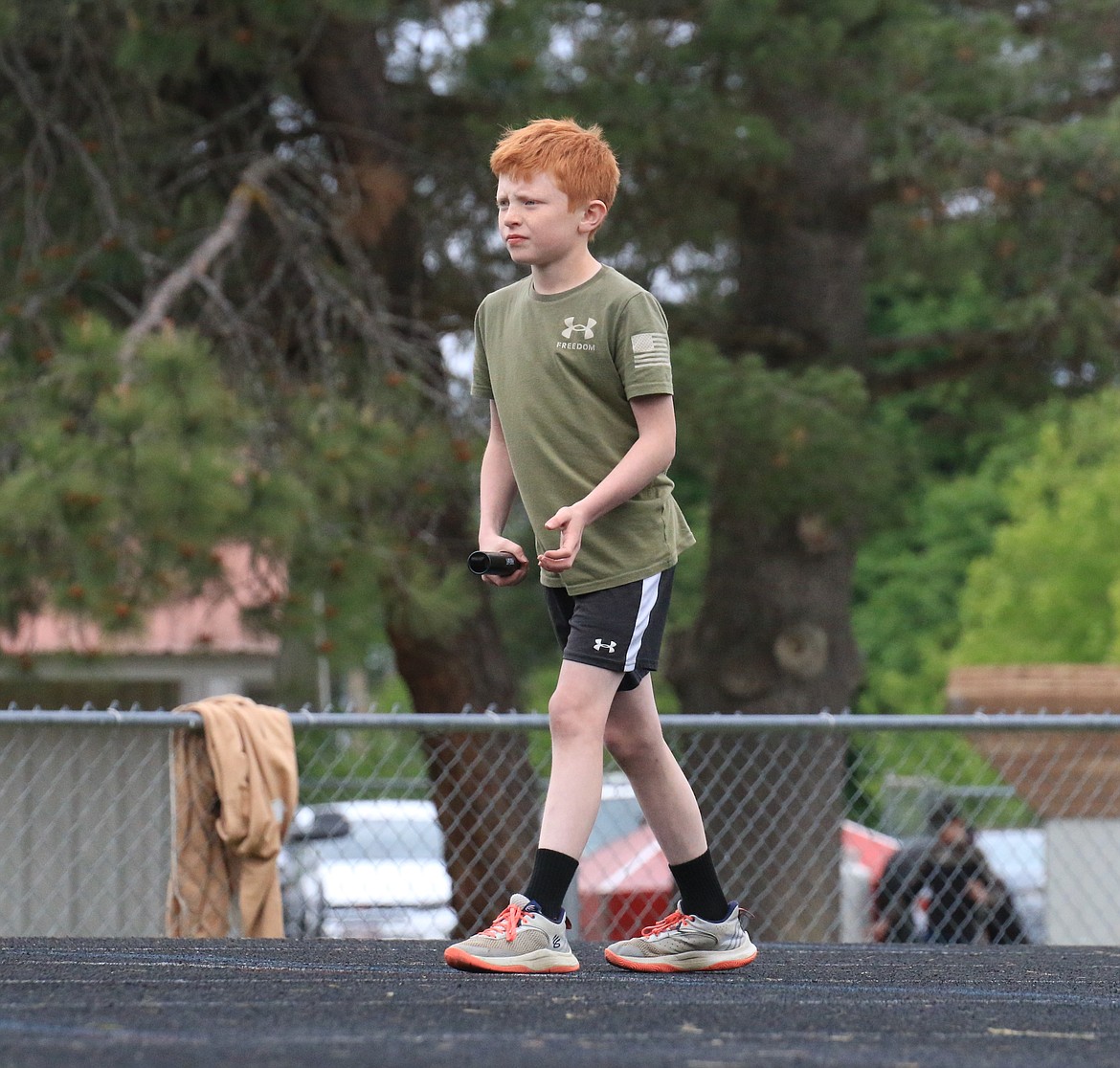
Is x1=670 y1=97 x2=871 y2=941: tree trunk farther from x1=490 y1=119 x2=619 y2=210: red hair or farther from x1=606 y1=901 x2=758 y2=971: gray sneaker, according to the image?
x1=490 y1=119 x2=619 y2=210: red hair

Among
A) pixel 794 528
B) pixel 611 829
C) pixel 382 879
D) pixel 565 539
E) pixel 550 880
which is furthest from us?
pixel 382 879

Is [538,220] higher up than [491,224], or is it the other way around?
[491,224]

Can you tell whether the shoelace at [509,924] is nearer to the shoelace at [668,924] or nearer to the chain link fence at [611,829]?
the shoelace at [668,924]

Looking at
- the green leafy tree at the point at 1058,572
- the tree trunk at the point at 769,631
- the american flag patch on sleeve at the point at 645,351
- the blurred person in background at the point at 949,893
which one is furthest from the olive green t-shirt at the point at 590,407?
the green leafy tree at the point at 1058,572

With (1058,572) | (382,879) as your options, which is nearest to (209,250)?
(382,879)

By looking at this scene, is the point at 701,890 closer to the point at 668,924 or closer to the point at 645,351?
the point at 668,924

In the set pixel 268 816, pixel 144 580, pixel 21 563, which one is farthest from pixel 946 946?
pixel 21 563

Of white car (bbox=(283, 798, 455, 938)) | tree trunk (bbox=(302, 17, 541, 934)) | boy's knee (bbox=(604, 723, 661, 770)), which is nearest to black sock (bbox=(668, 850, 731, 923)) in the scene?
boy's knee (bbox=(604, 723, 661, 770))

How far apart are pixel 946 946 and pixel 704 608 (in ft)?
21.9

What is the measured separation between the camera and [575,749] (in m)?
3.51

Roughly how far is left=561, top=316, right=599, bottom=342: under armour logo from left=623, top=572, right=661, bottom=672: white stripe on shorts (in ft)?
1.61

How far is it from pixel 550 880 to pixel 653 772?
38 cm

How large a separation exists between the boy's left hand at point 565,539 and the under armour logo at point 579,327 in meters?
0.37

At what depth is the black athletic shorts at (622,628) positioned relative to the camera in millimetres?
3508
